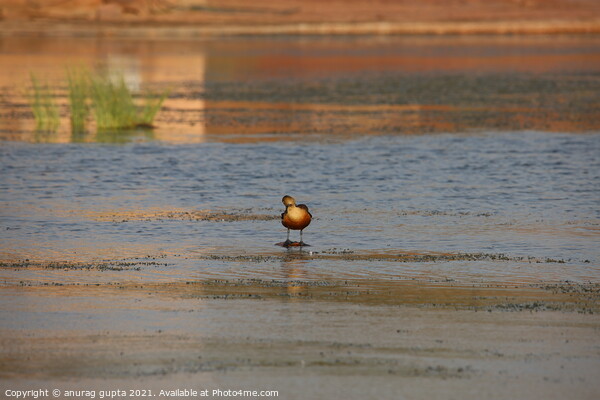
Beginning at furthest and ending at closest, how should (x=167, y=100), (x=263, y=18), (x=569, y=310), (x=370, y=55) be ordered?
(x=263, y=18) < (x=370, y=55) < (x=167, y=100) < (x=569, y=310)

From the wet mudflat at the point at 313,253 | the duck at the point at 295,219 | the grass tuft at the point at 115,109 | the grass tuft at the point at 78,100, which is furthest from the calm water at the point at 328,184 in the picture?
the grass tuft at the point at 78,100

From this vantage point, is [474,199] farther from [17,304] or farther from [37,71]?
[37,71]

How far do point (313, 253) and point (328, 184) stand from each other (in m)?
5.60

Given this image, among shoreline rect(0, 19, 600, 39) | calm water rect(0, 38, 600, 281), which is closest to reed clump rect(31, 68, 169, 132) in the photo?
calm water rect(0, 38, 600, 281)

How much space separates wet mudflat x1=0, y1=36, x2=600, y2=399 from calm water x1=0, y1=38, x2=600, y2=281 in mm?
64

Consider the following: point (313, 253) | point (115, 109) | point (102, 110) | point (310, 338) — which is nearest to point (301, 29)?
point (115, 109)

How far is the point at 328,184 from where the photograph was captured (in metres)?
17.7

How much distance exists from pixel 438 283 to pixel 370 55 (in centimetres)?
4805

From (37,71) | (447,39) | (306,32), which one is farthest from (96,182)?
(306,32)

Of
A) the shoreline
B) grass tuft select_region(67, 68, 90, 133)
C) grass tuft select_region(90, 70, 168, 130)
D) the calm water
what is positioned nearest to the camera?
the calm water

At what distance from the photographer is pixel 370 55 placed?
57.9 metres

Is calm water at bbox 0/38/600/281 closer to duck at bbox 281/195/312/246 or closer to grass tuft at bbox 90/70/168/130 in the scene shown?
duck at bbox 281/195/312/246

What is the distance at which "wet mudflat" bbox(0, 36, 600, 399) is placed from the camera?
786 cm

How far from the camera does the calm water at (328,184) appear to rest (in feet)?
39.4
